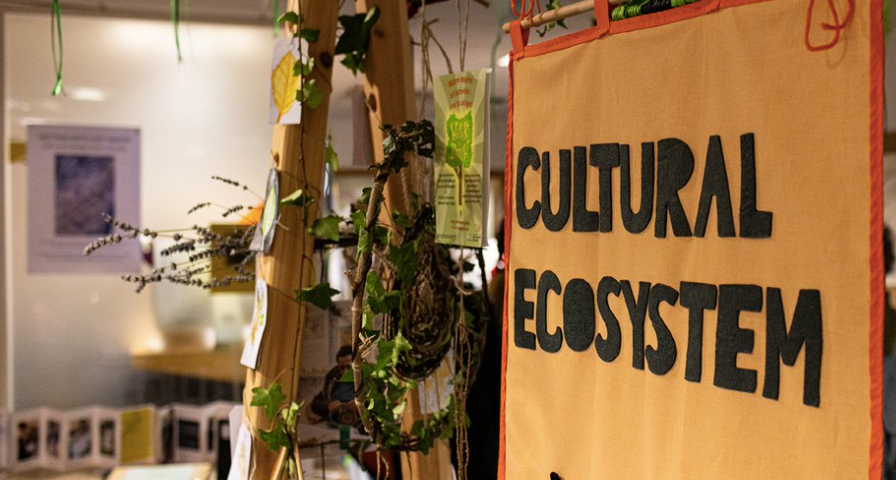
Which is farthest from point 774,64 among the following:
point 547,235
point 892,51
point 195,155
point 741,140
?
point 195,155

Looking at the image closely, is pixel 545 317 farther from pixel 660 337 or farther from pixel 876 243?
pixel 876 243

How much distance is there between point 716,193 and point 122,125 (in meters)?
2.47

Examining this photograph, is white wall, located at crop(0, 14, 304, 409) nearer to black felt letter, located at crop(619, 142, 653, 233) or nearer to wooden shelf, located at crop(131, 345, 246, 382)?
wooden shelf, located at crop(131, 345, 246, 382)

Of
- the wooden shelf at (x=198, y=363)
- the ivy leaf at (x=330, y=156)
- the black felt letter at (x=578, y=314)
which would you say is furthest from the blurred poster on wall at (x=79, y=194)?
the black felt letter at (x=578, y=314)

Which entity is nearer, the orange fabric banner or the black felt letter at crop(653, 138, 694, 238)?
the orange fabric banner

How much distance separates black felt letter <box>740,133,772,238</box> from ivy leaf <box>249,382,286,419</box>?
0.97m

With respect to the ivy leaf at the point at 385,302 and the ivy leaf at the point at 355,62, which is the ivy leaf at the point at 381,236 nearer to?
the ivy leaf at the point at 385,302

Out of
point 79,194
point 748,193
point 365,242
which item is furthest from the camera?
point 79,194

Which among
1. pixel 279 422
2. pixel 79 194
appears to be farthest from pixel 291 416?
pixel 79 194

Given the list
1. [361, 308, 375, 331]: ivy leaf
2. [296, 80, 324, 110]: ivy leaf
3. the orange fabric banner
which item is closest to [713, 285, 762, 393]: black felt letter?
the orange fabric banner

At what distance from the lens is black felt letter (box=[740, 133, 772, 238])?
0.89m

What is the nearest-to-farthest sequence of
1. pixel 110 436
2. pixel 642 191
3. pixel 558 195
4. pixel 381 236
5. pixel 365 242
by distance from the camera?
1. pixel 642 191
2. pixel 558 195
3. pixel 365 242
4. pixel 381 236
5. pixel 110 436

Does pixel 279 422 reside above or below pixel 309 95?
below

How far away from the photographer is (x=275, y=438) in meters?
1.57
